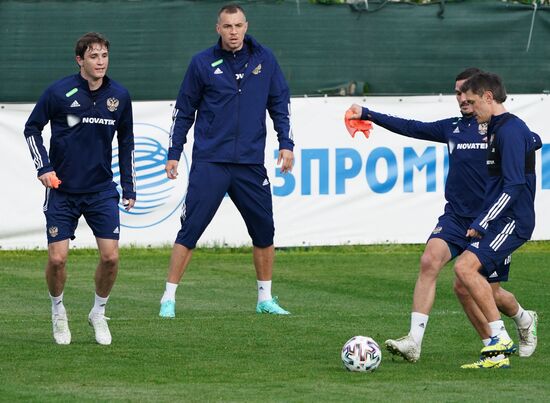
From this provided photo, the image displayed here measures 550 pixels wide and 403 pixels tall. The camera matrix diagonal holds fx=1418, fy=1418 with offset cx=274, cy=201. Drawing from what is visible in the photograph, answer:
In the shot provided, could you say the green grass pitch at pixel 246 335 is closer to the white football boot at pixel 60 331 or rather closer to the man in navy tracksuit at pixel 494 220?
the white football boot at pixel 60 331

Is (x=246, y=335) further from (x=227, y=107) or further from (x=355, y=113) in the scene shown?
(x=227, y=107)

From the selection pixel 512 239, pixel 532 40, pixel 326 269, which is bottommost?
pixel 326 269

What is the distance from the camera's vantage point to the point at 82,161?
10125mm

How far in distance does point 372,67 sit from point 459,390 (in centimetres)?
965

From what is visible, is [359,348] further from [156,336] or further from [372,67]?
[372,67]

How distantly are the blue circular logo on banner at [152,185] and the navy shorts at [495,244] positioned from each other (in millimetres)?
7678

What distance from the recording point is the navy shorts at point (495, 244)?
9.02 metres

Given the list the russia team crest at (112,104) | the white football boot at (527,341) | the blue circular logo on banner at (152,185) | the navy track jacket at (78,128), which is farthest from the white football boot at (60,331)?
the blue circular logo on banner at (152,185)

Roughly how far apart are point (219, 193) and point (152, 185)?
15.7 feet

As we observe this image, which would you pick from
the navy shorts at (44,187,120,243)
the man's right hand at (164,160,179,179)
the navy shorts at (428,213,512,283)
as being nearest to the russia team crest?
the navy shorts at (44,187,120,243)

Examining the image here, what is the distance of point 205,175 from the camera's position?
11719 millimetres

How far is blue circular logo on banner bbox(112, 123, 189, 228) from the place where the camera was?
1639 cm

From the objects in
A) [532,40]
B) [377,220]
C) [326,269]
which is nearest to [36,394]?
[326,269]

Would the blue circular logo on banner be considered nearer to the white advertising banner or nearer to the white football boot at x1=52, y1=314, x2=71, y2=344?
the white advertising banner
